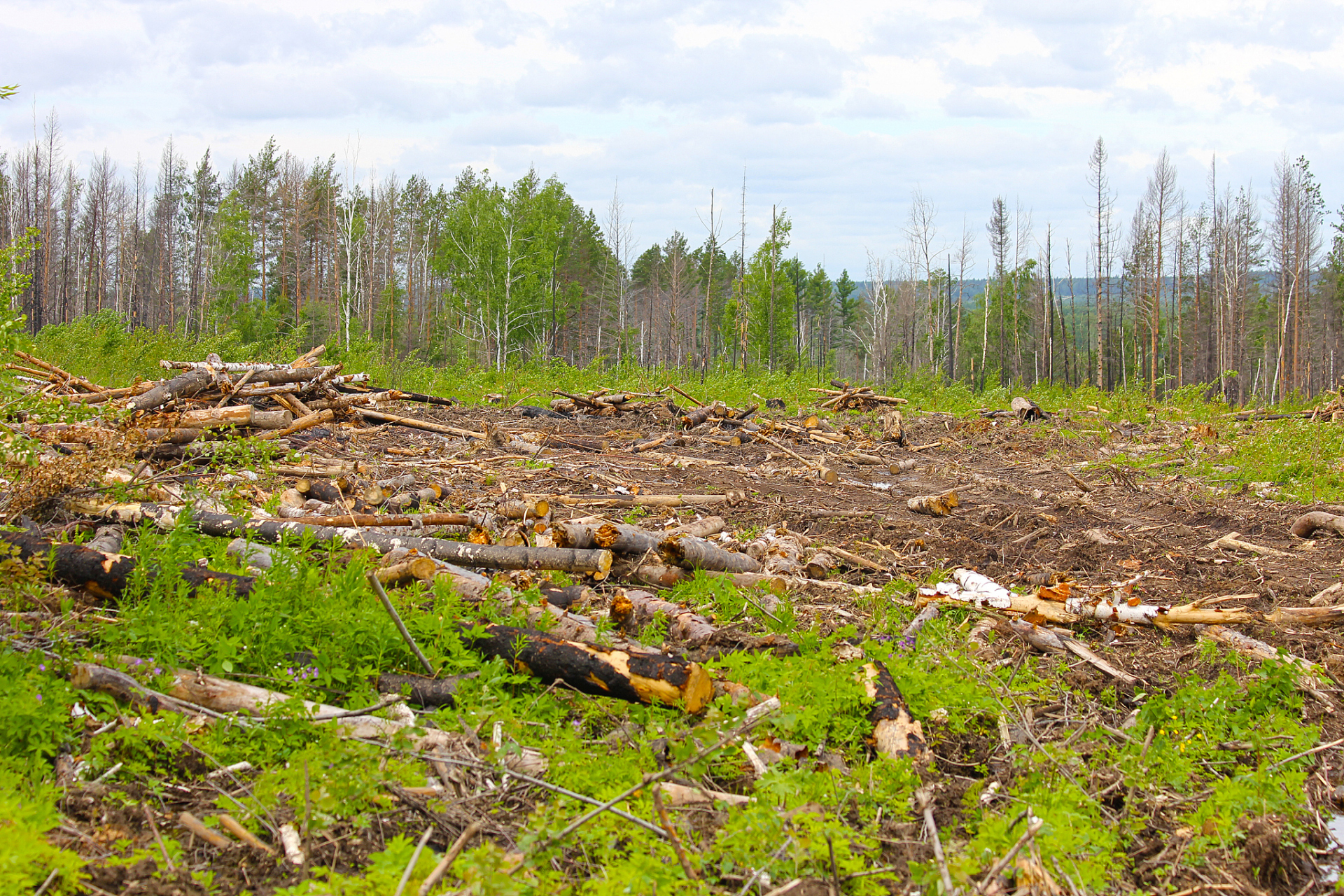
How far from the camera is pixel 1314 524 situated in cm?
634

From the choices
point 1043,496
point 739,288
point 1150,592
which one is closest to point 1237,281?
point 739,288

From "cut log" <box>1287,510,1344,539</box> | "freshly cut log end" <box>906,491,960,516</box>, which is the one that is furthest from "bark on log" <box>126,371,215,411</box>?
"cut log" <box>1287,510,1344,539</box>

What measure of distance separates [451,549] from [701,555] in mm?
1525

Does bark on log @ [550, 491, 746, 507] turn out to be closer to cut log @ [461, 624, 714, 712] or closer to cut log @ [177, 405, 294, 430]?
cut log @ [461, 624, 714, 712]

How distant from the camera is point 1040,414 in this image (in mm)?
15875

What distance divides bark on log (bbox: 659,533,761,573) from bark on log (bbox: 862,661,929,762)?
1753 mm

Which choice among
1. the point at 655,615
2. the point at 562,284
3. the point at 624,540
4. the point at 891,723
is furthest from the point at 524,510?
the point at 562,284

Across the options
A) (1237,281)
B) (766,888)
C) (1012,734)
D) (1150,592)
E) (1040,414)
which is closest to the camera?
(766,888)

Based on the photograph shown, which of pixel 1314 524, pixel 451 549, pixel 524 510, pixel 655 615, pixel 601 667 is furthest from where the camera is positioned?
pixel 1314 524

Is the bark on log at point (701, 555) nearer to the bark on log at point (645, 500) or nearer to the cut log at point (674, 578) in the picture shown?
the cut log at point (674, 578)

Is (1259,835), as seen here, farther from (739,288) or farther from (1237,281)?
(1237,281)

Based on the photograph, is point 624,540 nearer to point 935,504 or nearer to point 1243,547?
point 935,504

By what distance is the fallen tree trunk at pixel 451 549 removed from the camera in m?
4.55

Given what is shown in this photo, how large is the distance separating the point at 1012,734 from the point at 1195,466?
8.14 m
